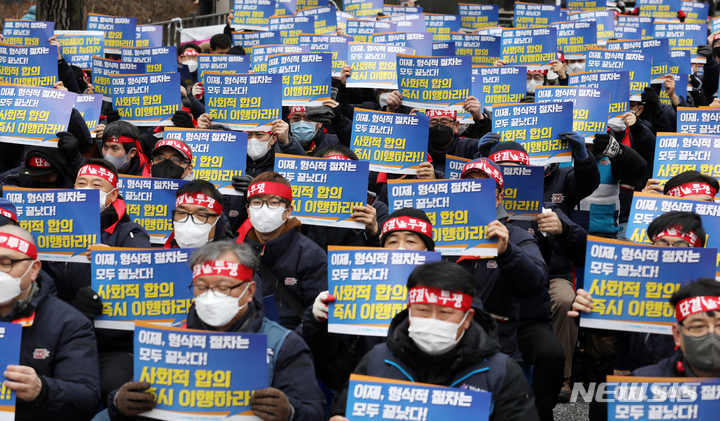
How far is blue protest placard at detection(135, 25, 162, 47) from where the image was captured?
41.5 ft

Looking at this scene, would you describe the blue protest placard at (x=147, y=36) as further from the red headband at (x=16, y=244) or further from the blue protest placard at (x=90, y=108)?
the red headband at (x=16, y=244)

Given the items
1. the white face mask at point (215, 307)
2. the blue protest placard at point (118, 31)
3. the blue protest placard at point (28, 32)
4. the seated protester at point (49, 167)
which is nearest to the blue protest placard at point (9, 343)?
the white face mask at point (215, 307)

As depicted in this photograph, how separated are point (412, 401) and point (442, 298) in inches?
22.2

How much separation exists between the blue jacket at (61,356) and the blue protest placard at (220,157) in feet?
10.2

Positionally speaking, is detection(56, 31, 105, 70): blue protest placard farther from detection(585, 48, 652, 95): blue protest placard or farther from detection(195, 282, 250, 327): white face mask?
detection(195, 282, 250, 327): white face mask

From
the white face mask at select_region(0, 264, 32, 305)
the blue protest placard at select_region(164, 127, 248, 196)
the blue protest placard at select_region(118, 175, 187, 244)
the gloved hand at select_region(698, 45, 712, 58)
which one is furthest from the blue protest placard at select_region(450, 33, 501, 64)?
the white face mask at select_region(0, 264, 32, 305)

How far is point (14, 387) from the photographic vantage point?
3809mm

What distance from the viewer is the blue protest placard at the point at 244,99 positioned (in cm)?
820

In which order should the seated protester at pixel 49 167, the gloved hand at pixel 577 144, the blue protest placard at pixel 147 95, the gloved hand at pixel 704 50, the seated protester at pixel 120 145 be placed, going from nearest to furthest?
the gloved hand at pixel 577 144 < the seated protester at pixel 49 167 < the seated protester at pixel 120 145 < the blue protest placard at pixel 147 95 < the gloved hand at pixel 704 50

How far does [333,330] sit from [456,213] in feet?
4.68

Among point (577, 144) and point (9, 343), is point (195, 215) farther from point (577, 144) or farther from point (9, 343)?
point (577, 144)

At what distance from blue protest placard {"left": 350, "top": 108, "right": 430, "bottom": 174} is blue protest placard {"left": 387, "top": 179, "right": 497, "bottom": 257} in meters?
1.65

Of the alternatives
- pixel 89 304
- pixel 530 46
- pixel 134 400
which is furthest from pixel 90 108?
pixel 530 46

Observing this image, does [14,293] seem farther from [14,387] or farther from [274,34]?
[274,34]
